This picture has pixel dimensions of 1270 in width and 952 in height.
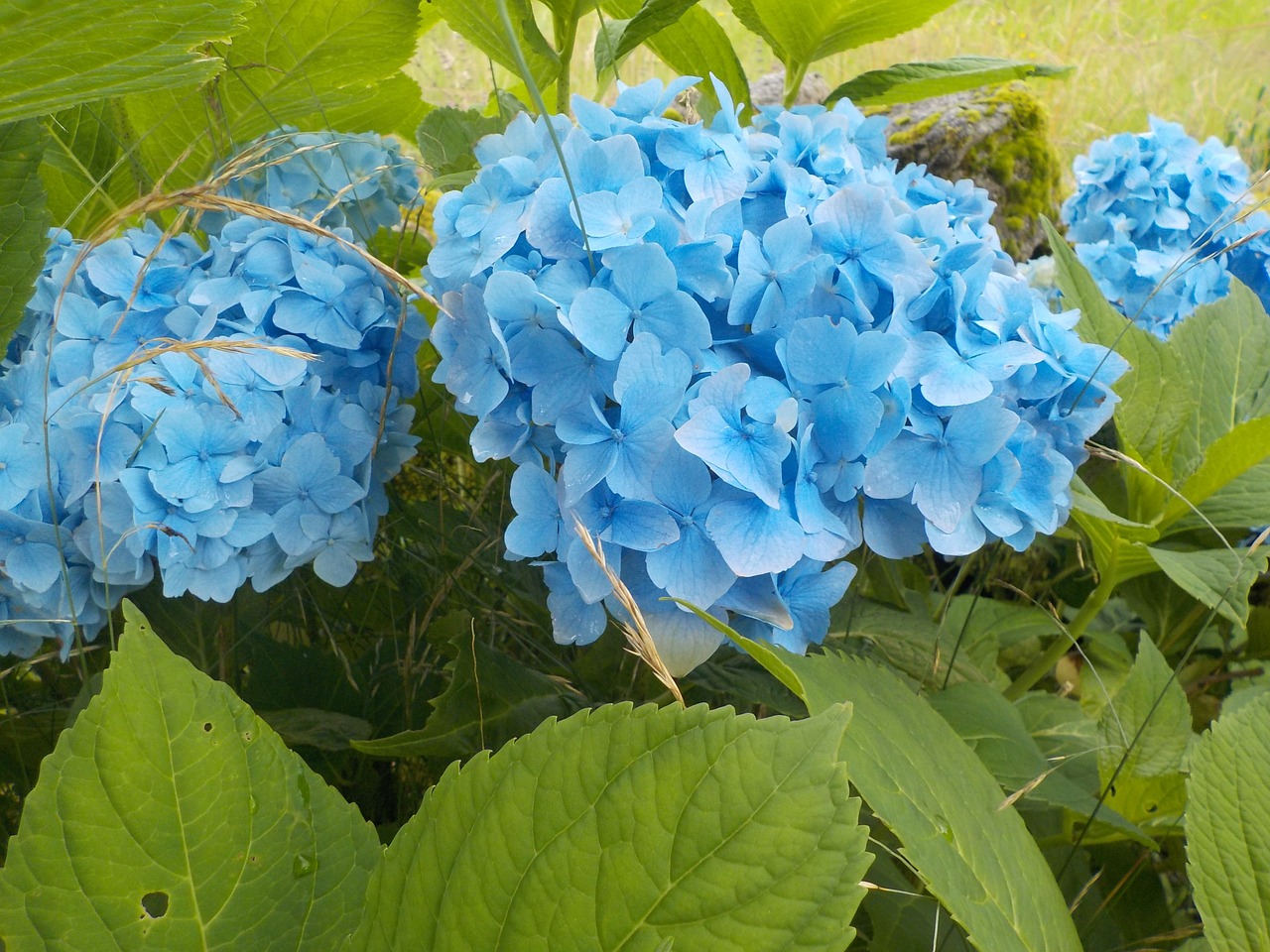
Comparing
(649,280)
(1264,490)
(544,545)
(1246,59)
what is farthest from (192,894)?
(1246,59)

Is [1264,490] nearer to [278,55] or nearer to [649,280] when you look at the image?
[649,280]

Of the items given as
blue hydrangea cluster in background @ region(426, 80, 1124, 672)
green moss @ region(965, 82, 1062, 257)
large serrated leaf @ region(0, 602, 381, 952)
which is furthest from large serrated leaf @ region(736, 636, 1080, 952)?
green moss @ region(965, 82, 1062, 257)

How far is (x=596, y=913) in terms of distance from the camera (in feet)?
1.28

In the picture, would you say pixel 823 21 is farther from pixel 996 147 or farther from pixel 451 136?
pixel 996 147

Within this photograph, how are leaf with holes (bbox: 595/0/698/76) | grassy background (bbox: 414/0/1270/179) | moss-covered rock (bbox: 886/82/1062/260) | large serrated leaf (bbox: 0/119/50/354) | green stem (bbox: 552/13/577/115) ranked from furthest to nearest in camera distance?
1. grassy background (bbox: 414/0/1270/179)
2. moss-covered rock (bbox: 886/82/1062/260)
3. green stem (bbox: 552/13/577/115)
4. leaf with holes (bbox: 595/0/698/76)
5. large serrated leaf (bbox: 0/119/50/354)

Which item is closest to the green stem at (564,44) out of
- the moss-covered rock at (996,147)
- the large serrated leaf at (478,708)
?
the large serrated leaf at (478,708)

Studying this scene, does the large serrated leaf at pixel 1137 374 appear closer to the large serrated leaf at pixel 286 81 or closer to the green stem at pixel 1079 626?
the green stem at pixel 1079 626

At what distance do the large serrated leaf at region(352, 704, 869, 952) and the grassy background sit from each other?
275 centimetres

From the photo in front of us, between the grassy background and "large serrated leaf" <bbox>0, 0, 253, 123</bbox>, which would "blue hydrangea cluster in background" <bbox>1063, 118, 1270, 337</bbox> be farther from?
the grassy background

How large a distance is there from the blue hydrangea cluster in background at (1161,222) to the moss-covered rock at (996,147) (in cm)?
26

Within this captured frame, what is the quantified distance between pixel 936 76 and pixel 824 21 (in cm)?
14

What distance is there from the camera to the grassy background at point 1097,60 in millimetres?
3457

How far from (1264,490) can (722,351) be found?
0.60 metres

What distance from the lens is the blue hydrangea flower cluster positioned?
0.95 m
